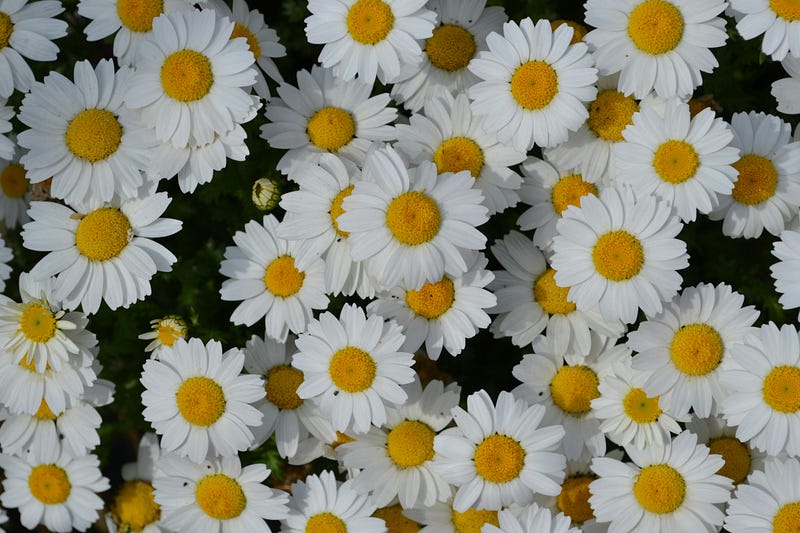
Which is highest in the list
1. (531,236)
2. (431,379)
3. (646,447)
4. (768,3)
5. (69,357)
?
(768,3)

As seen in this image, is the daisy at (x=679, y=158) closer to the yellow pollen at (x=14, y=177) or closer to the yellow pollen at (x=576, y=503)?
the yellow pollen at (x=576, y=503)

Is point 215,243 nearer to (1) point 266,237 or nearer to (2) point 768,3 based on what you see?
(1) point 266,237

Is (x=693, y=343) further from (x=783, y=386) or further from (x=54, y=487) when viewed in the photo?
(x=54, y=487)

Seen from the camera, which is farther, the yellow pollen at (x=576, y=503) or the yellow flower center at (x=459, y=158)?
the yellow pollen at (x=576, y=503)

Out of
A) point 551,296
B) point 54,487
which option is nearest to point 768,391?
point 551,296

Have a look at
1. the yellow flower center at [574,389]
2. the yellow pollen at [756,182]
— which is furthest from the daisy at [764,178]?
the yellow flower center at [574,389]

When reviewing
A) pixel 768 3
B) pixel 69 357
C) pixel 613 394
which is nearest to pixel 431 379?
pixel 613 394

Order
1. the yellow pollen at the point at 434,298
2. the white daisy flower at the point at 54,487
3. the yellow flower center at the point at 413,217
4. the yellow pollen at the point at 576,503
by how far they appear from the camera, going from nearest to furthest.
A: the yellow flower center at the point at 413,217, the yellow pollen at the point at 434,298, the yellow pollen at the point at 576,503, the white daisy flower at the point at 54,487
